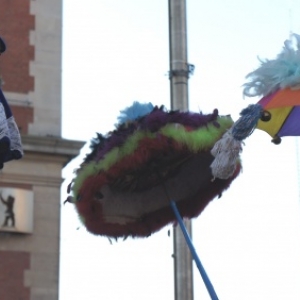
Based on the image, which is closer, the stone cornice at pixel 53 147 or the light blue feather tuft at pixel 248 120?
the light blue feather tuft at pixel 248 120

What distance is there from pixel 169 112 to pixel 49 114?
22.9 ft

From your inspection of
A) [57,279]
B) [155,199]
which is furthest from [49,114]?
[155,199]

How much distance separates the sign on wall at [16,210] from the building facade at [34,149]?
0.05ft

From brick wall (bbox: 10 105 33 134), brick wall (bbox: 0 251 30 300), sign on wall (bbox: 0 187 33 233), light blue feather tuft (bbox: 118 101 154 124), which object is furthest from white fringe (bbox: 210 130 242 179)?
brick wall (bbox: 10 105 33 134)

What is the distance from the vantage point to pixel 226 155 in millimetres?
7820

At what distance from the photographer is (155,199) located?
32.7 feet

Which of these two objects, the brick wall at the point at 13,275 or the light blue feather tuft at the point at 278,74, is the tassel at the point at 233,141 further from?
the brick wall at the point at 13,275

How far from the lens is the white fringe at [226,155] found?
7809 mm

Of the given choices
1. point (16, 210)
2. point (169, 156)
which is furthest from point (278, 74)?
point (16, 210)

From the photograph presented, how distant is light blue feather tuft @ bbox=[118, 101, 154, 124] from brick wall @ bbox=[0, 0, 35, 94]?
255 inches

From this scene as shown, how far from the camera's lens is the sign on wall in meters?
14.8

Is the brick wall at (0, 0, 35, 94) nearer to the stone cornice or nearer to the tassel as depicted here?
the stone cornice

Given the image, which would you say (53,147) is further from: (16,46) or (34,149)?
(16,46)

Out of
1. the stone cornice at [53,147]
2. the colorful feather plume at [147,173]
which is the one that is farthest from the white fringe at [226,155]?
the stone cornice at [53,147]
